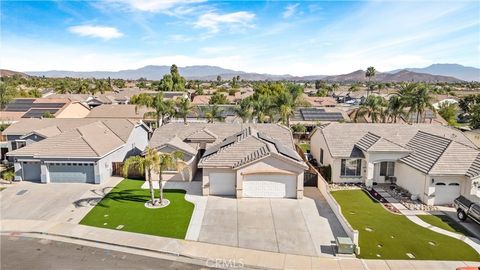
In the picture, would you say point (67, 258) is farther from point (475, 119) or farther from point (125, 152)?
point (475, 119)

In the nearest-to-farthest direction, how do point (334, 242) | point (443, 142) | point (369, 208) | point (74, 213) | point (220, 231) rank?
1. point (334, 242)
2. point (220, 231)
3. point (74, 213)
4. point (369, 208)
5. point (443, 142)

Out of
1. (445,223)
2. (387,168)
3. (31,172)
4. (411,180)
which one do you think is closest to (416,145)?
(387,168)

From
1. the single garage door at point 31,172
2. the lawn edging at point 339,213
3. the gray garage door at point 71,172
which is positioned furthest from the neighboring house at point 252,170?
the single garage door at point 31,172

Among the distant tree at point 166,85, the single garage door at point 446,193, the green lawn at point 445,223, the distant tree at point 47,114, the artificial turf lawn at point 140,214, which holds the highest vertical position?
the distant tree at point 166,85

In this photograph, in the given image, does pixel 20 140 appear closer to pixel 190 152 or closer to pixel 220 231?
pixel 190 152

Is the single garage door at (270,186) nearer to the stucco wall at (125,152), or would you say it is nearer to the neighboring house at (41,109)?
the stucco wall at (125,152)

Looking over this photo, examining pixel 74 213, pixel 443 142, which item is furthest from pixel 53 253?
pixel 443 142

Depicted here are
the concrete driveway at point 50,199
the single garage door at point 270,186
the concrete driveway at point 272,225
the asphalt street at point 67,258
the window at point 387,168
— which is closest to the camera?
the asphalt street at point 67,258
